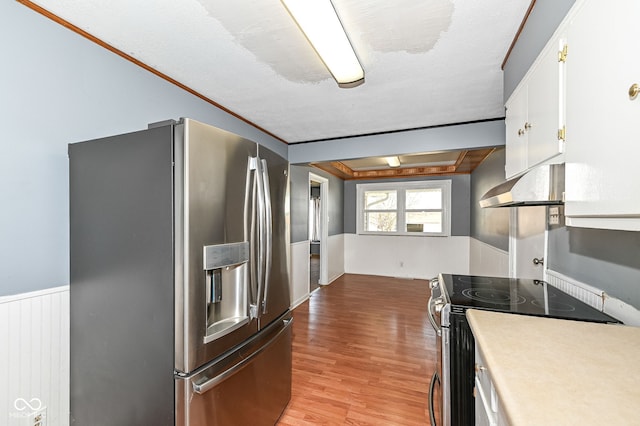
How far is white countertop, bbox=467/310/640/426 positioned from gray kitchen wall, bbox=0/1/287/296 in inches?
80.4

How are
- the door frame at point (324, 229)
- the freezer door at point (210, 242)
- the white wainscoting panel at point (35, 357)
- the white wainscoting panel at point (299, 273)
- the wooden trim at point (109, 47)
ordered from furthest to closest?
the door frame at point (324, 229) < the white wainscoting panel at point (299, 273) < the wooden trim at point (109, 47) < the white wainscoting panel at point (35, 357) < the freezer door at point (210, 242)

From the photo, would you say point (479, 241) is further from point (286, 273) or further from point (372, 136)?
point (286, 273)

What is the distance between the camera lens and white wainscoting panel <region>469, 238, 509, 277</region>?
304 cm

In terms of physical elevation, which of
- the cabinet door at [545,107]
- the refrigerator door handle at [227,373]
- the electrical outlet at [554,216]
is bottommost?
the refrigerator door handle at [227,373]

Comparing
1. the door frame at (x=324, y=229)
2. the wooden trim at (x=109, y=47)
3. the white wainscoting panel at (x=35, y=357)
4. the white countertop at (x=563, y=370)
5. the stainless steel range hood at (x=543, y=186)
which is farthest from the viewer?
the door frame at (x=324, y=229)

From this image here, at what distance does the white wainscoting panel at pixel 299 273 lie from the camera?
403 centimetres

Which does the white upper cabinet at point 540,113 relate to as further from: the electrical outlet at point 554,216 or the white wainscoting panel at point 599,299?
the white wainscoting panel at point 599,299

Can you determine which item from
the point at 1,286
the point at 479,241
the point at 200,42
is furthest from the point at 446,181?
the point at 1,286

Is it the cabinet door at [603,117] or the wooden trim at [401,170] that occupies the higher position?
the wooden trim at [401,170]

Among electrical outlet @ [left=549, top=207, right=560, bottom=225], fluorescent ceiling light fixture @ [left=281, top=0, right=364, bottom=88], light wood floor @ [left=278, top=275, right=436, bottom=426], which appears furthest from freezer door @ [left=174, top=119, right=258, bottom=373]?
electrical outlet @ [left=549, top=207, right=560, bottom=225]

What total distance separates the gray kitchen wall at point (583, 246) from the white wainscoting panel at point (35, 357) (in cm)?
263

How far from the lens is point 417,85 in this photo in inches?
85.7

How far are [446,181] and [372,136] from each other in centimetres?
308

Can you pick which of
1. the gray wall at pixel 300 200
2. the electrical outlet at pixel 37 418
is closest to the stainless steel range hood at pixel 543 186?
the electrical outlet at pixel 37 418
